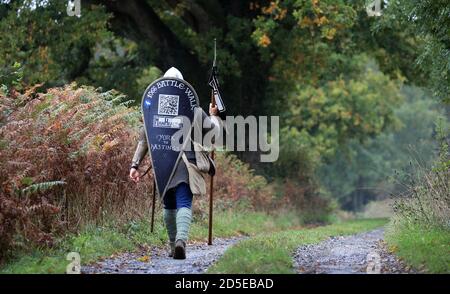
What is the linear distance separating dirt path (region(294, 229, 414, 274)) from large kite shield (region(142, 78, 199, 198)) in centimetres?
209

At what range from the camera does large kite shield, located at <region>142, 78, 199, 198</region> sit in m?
10.6

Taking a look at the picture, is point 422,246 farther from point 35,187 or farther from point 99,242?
point 35,187

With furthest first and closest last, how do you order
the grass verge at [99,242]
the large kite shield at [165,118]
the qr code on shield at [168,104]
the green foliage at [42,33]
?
the green foliage at [42,33] < the qr code on shield at [168,104] < the large kite shield at [165,118] < the grass verge at [99,242]

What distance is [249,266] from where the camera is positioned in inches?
343

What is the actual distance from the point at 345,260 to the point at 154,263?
2444 millimetres

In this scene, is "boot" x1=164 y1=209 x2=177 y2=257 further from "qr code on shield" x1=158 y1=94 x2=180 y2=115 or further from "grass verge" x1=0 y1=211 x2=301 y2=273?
"qr code on shield" x1=158 y1=94 x2=180 y2=115

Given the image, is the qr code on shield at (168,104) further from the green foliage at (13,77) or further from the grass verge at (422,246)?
the grass verge at (422,246)

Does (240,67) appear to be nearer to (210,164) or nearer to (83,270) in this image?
(210,164)

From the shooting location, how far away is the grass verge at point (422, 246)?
9.14 m

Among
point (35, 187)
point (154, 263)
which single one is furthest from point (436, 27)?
point (35, 187)

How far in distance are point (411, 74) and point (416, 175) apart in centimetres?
1504

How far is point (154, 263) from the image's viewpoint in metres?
10.4

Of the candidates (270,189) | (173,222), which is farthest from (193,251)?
(270,189)

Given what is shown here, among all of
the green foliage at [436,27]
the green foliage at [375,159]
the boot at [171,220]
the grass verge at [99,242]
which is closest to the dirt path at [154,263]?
the grass verge at [99,242]
